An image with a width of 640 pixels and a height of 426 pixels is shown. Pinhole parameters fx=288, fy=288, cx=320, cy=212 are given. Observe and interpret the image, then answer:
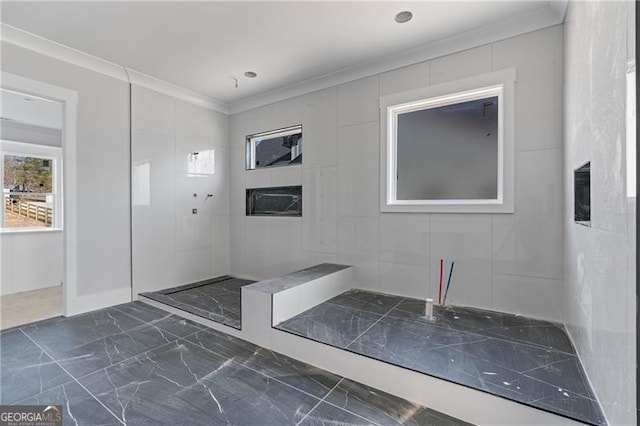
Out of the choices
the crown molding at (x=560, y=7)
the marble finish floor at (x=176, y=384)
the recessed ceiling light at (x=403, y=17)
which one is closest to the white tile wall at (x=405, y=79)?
the recessed ceiling light at (x=403, y=17)

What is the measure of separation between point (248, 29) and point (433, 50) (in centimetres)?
178

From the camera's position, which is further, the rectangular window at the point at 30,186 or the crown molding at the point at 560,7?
the rectangular window at the point at 30,186

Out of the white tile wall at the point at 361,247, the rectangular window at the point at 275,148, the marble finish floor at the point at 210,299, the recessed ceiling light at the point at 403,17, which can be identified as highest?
the recessed ceiling light at the point at 403,17

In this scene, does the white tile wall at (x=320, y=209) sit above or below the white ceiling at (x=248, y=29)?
below

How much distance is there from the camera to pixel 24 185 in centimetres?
450

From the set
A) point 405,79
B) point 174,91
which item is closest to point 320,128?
point 405,79

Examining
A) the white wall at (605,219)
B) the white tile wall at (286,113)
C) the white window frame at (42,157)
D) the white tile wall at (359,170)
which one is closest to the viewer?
the white wall at (605,219)

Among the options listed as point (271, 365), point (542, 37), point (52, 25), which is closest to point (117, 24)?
point (52, 25)

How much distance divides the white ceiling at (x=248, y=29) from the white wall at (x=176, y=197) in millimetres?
651

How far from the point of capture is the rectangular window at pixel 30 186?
4.32m

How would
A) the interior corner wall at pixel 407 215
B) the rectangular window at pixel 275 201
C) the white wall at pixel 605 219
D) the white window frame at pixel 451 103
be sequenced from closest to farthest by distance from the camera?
the white wall at pixel 605 219 < the interior corner wall at pixel 407 215 < the white window frame at pixel 451 103 < the rectangular window at pixel 275 201

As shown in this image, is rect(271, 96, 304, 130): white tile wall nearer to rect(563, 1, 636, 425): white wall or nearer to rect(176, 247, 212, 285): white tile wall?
rect(176, 247, 212, 285): white tile wall

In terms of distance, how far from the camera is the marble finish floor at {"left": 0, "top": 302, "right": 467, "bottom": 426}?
1.56m

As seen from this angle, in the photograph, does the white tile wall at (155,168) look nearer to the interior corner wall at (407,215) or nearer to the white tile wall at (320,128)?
the interior corner wall at (407,215)
